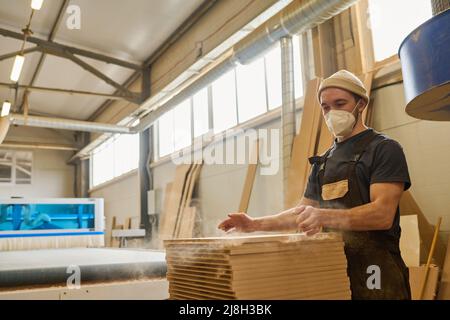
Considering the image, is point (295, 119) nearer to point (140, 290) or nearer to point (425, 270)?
point (425, 270)

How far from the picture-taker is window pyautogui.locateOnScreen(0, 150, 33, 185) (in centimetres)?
1015

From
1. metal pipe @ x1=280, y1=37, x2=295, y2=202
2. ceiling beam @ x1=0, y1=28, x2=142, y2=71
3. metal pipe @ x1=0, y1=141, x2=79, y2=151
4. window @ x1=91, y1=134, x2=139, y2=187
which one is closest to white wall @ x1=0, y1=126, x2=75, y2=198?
metal pipe @ x1=0, y1=141, x2=79, y2=151

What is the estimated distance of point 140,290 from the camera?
1.71 meters

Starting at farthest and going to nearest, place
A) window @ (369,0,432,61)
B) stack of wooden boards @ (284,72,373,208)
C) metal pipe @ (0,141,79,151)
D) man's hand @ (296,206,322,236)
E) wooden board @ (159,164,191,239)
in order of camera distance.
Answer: metal pipe @ (0,141,79,151) → wooden board @ (159,164,191,239) → stack of wooden boards @ (284,72,373,208) → window @ (369,0,432,61) → man's hand @ (296,206,322,236)

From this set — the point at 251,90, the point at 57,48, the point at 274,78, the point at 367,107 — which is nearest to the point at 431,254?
the point at 367,107

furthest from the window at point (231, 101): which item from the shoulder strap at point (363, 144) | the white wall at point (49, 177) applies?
the white wall at point (49, 177)

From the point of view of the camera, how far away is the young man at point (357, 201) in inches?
43.7

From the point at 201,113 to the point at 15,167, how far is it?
7202mm

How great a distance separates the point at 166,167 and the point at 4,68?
305 cm

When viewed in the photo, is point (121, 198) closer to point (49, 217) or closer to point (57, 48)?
point (57, 48)

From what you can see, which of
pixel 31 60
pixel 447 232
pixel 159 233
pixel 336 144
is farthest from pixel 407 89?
pixel 31 60

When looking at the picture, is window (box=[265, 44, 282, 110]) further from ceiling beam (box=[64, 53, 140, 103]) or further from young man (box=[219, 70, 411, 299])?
ceiling beam (box=[64, 53, 140, 103])

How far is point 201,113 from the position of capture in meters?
5.30

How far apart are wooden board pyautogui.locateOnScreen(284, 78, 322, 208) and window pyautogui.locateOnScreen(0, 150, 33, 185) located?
9.37 m
